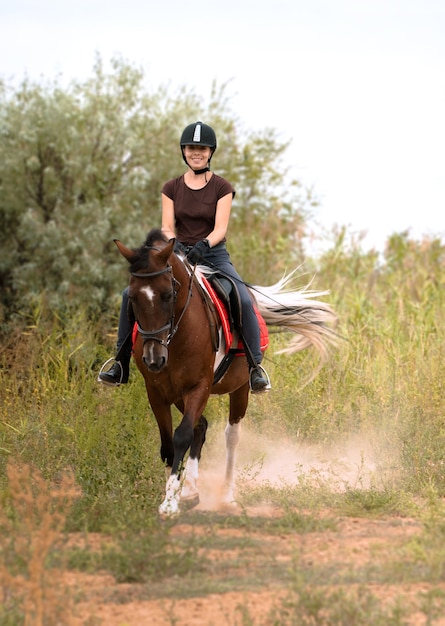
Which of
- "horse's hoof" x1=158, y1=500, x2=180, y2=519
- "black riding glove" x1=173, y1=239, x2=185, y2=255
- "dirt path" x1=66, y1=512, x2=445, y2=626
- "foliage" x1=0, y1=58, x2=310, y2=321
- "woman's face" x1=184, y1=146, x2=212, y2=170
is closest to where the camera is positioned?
"dirt path" x1=66, y1=512, x2=445, y2=626

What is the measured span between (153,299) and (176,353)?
0.71 meters

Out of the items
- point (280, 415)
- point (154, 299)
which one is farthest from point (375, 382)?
point (154, 299)

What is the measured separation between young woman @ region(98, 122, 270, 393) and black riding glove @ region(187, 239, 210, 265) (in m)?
0.24

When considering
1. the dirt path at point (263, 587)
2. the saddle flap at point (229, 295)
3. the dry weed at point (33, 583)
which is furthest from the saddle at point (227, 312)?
the dry weed at point (33, 583)

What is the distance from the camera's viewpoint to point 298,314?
31.1 ft

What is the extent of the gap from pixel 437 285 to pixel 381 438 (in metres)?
7.47

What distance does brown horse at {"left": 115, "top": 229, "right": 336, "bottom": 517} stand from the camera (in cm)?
649

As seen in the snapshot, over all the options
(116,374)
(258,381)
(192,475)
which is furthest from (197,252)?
(192,475)

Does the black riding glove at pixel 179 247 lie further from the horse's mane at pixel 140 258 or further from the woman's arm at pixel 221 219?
the horse's mane at pixel 140 258

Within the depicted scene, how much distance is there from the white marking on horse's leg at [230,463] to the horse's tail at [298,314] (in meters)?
1.27

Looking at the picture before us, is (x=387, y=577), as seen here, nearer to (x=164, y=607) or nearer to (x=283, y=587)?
(x=283, y=587)

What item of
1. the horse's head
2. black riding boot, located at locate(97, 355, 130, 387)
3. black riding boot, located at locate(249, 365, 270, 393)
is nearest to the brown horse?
the horse's head

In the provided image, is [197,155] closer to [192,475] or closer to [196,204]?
[196,204]

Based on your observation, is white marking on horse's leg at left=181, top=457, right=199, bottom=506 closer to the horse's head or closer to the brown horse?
the brown horse
